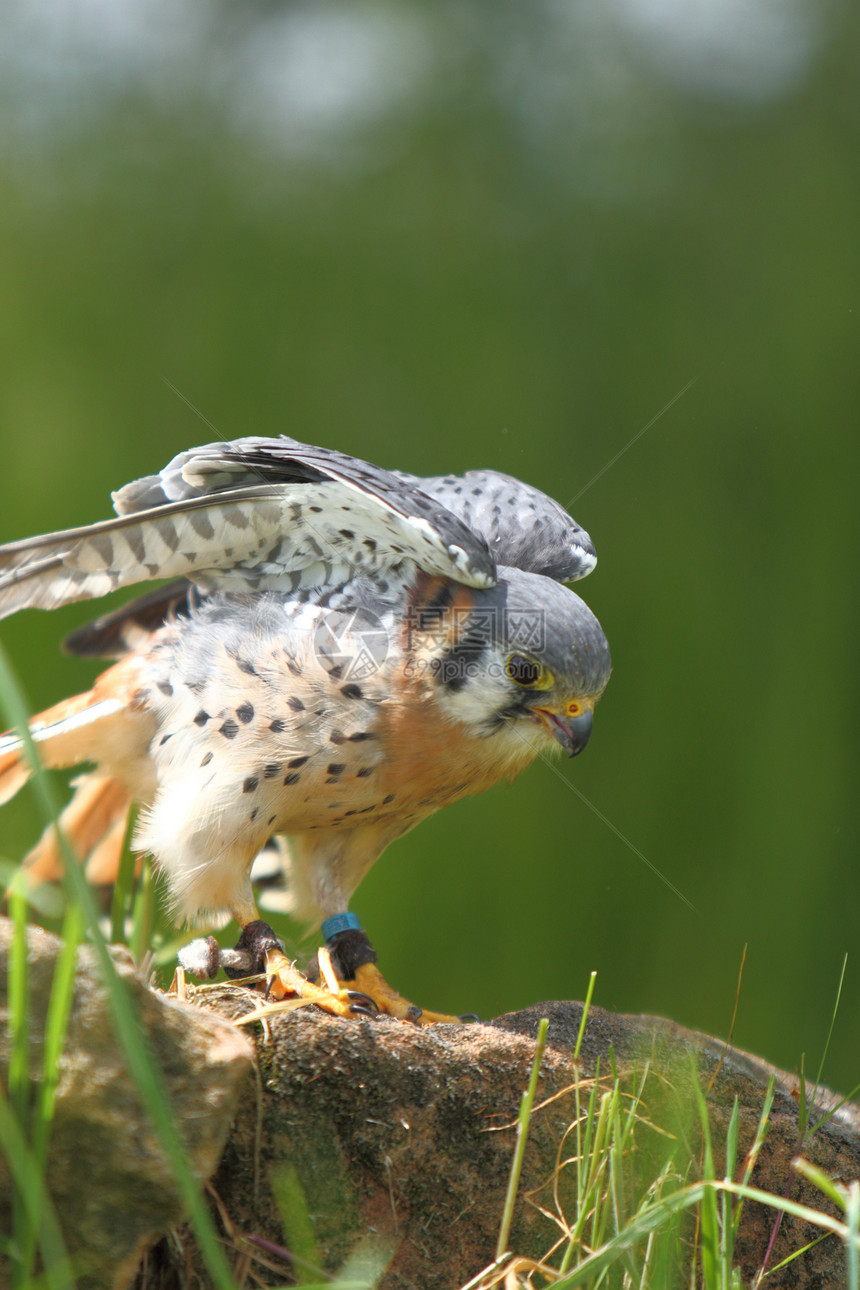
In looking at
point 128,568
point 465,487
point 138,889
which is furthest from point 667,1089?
point 138,889

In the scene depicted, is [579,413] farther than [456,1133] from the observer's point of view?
Yes

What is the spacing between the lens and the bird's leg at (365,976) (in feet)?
5.21

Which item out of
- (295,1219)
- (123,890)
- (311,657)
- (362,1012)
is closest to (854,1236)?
(295,1219)

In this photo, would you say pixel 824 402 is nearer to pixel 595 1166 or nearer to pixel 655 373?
pixel 655 373

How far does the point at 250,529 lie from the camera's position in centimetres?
161

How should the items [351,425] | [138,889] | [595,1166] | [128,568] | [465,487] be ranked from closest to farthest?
[595,1166] < [128,568] < [465,487] < [138,889] < [351,425]

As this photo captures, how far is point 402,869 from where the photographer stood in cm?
308

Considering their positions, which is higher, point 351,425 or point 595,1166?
point 351,425

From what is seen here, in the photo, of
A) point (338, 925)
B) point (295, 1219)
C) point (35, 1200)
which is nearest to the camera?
point (35, 1200)

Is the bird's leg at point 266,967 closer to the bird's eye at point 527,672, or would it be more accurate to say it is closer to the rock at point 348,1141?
the rock at point 348,1141

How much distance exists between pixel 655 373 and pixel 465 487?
4.35 ft

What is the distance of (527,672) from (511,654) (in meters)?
0.04

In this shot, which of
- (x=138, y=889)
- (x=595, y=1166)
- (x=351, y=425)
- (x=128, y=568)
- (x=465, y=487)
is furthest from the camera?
(x=351, y=425)

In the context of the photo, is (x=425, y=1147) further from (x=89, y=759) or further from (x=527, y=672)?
(x=89, y=759)
